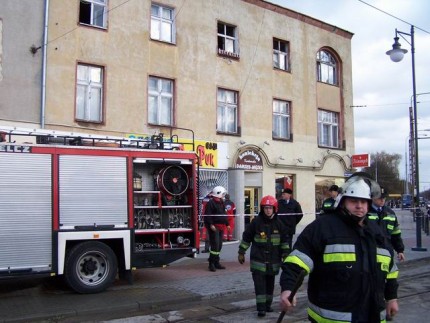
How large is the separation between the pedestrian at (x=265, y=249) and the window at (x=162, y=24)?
38.1 ft

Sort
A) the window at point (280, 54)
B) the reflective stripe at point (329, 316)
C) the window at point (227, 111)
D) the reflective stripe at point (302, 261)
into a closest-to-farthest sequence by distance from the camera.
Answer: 1. the reflective stripe at point (329, 316)
2. the reflective stripe at point (302, 261)
3. the window at point (227, 111)
4. the window at point (280, 54)

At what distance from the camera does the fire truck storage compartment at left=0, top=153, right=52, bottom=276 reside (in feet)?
26.9

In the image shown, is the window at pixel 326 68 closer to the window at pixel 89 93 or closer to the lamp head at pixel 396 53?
the lamp head at pixel 396 53

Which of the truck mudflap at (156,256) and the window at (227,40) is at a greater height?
the window at (227,40)

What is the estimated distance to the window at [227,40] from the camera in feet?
64.1

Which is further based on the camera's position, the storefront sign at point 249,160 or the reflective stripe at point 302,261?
the storefront sign at point 249,160

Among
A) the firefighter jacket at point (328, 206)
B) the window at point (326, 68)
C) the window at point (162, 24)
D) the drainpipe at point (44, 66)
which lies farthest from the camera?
the window at point (326, 68)

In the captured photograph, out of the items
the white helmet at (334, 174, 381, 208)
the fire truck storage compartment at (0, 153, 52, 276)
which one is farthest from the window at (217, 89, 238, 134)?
the white helmet at (334, 174, 381, 208)

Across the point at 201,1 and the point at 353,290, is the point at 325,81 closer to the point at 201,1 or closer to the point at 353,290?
the point at 201,1

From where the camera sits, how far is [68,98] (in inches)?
598

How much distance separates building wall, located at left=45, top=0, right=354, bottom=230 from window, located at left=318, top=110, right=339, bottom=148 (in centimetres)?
34

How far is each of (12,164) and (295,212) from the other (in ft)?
21.6

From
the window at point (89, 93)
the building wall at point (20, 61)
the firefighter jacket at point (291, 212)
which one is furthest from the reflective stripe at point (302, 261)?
the window at point (89, 93)

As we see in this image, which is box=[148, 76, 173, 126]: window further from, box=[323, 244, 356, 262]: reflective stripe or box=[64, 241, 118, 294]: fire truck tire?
box=[323, 244, 356, 262]: reflective stripe
